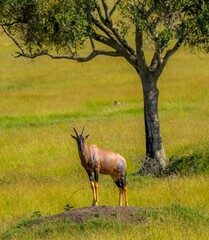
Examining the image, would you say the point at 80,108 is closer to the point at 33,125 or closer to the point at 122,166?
the point at 33,125

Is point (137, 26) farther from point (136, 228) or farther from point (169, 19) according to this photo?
point (136, 228)

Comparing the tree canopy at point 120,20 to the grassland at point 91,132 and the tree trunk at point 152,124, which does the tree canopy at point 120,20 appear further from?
the grassland at point 91,132

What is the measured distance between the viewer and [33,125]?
A: 3509 cm

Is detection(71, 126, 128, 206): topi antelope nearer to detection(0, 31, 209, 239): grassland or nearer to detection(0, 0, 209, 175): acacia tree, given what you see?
detection(0, 31, 209, 239): grassland

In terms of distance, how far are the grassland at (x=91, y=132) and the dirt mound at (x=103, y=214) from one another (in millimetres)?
336

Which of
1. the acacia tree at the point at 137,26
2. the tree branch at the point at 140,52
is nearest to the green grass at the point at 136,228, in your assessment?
the acacia tree at the point at 137,26

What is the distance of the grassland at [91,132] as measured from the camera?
15637mm

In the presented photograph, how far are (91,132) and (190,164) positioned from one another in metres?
8.82

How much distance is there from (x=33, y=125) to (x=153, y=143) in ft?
43.9

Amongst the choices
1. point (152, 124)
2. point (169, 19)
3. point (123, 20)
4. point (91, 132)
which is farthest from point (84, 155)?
point (91, 132)

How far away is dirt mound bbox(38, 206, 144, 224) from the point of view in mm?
13266

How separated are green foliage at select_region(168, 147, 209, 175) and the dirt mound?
831 centimetres

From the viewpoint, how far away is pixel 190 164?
878 inches

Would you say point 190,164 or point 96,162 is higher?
point 96,162
